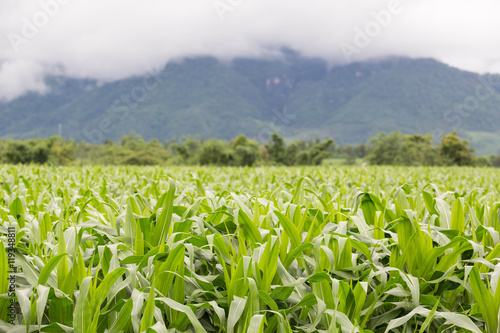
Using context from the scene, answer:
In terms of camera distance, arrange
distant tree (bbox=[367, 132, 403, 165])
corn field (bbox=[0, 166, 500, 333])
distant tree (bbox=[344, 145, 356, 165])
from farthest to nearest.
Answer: distant tree (bbox=[344, 145, 356, 165]), distant tree (bbox=[367, 132, 403, 165]), corn field (bbox=[0, 166, 500, 333])

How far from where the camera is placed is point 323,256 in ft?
4.80

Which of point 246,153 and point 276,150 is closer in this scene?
point 246,153

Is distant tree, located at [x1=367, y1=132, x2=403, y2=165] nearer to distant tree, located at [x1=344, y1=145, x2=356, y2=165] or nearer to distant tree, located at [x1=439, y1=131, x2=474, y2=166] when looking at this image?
distant tree, located at [x1=344, y1=145, x2=356, y2=165]

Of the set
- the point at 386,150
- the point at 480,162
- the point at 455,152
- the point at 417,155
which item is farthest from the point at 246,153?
the point at 480,162

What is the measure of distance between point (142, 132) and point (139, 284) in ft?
644

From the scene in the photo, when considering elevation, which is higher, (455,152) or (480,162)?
(455,152)

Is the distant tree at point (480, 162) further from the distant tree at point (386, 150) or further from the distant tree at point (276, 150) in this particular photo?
the distant tree at point (276, 150)

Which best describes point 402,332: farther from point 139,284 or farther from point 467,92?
point 467,92

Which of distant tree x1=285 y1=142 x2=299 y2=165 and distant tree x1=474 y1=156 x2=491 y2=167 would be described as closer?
distant tree x1=474 y1=156 x2=491 y2=167

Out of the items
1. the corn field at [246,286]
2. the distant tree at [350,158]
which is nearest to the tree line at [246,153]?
the distant tree at [350,158]

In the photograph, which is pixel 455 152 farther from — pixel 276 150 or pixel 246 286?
pixel 246 286

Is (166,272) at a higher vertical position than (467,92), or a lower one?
lower

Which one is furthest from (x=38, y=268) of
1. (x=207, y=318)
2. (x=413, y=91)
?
(x=413, y=91)

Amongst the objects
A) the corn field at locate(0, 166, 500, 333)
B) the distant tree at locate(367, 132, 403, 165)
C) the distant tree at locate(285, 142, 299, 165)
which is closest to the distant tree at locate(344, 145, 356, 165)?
the distant tree at locate(367, 132, 403, 165)
